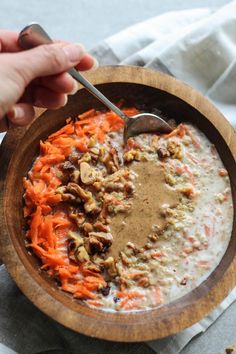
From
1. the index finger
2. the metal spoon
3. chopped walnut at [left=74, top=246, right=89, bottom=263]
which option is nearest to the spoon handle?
the metal spoon

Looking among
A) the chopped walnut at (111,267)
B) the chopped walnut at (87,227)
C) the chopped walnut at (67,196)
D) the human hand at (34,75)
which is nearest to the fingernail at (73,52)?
Result: the human hand at (34,75)

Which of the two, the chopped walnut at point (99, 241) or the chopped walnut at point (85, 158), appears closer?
the chopped walnut at point (99, 241)

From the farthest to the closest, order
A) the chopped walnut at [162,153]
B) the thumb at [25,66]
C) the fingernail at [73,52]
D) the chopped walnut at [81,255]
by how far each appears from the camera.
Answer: the chopped walnut at [162,153] < the chopped walnut at [81,255] < the fingernail at [73,52] < the thumb at [25,66]

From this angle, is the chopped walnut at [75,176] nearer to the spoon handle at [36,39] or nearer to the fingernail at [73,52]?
the spoon handle at [36,39]

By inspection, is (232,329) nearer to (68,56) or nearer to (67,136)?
(67,136)

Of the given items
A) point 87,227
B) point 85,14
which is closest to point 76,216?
point 87,227

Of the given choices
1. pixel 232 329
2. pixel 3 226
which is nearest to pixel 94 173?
pixel 3 226
